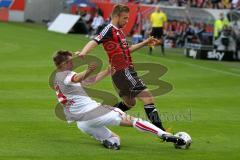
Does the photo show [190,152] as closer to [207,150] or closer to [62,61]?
[207,150]

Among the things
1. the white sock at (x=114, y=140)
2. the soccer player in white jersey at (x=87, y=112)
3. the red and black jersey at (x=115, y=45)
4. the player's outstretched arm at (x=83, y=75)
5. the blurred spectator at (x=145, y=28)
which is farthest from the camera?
the blurred spectator at (x=145, y=28)

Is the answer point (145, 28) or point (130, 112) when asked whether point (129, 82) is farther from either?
point (145, 28)

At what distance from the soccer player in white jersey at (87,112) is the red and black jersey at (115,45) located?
2.44 ft

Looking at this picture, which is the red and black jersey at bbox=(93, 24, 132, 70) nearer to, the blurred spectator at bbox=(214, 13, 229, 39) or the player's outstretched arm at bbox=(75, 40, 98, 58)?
the player's outstretched arm at bbox=(75, 40, 98, 58)

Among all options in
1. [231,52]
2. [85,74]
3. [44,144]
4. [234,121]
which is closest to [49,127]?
[44,144]

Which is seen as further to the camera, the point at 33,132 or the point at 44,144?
the point at 33,132

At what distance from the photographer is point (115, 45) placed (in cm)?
1151

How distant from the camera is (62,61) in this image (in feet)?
34.9

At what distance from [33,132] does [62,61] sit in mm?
1812

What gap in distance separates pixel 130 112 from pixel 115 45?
3174 millimetres

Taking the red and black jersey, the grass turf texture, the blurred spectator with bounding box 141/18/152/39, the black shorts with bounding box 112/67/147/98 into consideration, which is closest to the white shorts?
the grass turf texture

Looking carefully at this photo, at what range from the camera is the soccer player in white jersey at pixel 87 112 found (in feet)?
35.0

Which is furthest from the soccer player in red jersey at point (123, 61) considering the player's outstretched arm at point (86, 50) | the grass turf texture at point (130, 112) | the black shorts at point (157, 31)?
the black shorts at point (157, 31)

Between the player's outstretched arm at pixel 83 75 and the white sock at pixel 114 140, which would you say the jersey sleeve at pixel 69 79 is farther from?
the white sock at pixel 114 140
